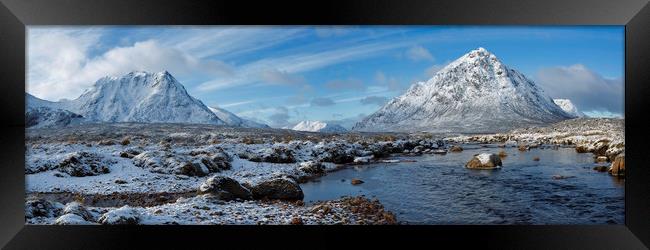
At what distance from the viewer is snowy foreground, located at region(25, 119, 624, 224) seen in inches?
206

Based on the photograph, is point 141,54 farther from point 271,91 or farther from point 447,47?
point 447,47

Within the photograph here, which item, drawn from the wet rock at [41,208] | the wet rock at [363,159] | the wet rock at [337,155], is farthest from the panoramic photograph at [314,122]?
the wet rock at [363,159]

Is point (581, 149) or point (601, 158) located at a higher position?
point (581, 149)

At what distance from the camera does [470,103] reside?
6.10 m

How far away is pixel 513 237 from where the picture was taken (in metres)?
5.00

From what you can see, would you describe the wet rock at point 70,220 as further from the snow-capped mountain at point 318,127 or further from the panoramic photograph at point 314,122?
the snow-capped mountain at point 318,127

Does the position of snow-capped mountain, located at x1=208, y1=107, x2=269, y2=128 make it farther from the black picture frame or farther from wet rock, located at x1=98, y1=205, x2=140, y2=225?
wet rock, located at x1=98, y1=205, x2=140, y2=225

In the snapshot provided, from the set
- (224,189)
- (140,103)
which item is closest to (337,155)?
(224,189)

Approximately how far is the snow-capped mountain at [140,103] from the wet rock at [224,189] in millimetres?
821

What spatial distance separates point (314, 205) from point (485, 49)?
10.5 feet

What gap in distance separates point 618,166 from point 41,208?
7.22 metres

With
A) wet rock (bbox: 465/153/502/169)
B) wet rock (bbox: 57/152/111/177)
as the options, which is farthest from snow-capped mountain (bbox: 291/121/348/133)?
wet rock (bbox: 57/152/111/177)

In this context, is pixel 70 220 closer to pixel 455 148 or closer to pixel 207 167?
pixel 207 167

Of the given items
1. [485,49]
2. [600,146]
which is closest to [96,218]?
[485,49]
